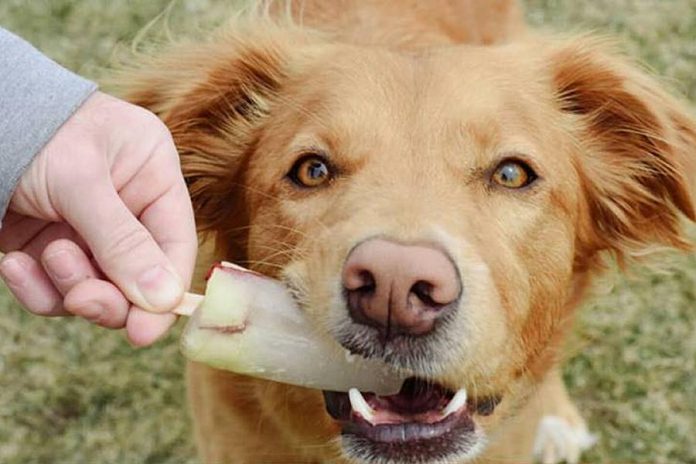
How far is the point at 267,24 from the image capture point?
3.75m

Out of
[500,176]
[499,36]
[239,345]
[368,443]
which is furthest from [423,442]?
[499,36]

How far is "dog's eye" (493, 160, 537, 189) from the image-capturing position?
9.80 ft

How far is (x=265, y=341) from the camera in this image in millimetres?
2672

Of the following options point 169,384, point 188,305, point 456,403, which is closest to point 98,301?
point 188,305

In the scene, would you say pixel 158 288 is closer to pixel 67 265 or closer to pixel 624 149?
pixel 67 265

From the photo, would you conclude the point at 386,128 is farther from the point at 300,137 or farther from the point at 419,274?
the point at 419,274

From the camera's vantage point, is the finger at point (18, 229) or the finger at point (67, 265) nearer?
the finger at point (67, 265)

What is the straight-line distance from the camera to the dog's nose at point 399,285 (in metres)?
2.38

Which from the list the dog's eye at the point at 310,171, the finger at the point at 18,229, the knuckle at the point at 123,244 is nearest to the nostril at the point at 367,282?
the knuckle at the point at 123,244

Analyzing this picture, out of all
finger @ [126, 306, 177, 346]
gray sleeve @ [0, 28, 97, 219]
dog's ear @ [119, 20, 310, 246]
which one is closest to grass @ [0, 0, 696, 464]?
dog's ear @ [119, 20, 310, 246]

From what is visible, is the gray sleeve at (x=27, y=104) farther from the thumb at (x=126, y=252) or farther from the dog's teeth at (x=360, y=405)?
the dog's teeth at (x=360, y=405)

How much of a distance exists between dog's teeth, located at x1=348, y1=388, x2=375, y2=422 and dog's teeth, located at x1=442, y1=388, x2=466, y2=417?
19 cm

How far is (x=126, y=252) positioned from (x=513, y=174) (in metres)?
1.16

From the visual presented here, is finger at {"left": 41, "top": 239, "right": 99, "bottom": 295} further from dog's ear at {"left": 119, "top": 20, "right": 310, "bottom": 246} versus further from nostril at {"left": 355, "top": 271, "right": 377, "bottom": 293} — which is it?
dog's ear at {"left": 119, "top": 20, "right": 310, "bottom": 246}
